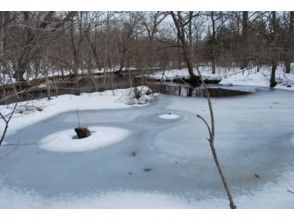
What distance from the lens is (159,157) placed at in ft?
23.6

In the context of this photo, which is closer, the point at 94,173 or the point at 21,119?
the point at 94,173

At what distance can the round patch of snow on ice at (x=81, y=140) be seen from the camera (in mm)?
7969

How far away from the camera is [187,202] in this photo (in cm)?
526

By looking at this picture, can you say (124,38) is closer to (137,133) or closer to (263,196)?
(137,133)

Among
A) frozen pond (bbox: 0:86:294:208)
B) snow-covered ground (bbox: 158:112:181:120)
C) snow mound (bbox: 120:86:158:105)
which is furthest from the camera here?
snow mound (bbox: 120:86:158:105)

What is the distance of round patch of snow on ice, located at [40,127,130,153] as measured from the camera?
7969 mm

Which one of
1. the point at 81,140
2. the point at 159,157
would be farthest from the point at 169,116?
the point at 159,157

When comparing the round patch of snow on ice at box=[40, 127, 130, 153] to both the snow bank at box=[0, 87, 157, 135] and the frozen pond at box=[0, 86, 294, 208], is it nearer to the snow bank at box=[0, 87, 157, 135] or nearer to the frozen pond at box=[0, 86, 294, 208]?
the frozen pond at box=[0, 86, 294, 208]

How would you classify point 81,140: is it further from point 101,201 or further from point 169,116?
point 169,116

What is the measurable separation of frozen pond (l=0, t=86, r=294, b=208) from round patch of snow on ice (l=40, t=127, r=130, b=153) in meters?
0.11

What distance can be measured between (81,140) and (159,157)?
7.18ft

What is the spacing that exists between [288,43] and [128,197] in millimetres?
10277

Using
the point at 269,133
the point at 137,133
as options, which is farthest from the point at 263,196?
the point at 137,133

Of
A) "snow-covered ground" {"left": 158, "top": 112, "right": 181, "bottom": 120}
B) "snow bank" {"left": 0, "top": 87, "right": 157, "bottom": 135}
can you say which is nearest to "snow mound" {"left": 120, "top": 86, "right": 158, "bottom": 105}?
"snow bank" {"left": 0, "top": 87, "right": 157, "bottom": 135}
